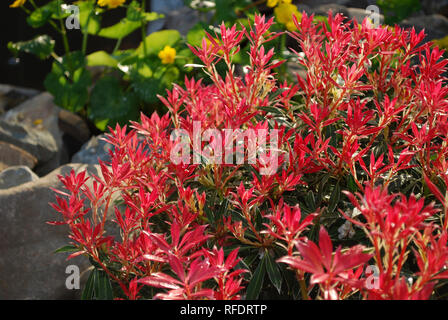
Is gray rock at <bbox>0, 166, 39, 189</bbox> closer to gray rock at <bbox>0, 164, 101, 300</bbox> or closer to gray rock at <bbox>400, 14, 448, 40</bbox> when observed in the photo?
gray rock at <bbox>0, 164, 101, 300</bbox>

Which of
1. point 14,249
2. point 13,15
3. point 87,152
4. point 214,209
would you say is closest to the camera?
point 214,209

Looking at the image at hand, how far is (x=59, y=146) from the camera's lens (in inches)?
139

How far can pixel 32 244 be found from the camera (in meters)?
1.82

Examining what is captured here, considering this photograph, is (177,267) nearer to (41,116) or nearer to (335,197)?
(335,197)

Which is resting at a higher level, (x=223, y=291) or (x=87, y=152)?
(x=223, y=291)

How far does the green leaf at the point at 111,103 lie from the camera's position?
10.5 ft

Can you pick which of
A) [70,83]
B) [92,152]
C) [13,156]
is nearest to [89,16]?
[70,83]

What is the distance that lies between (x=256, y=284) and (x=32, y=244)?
4.39 ft

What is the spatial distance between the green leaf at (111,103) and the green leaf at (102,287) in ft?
7.82

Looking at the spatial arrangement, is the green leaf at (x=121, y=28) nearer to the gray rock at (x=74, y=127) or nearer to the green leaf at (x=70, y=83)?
the green leaf at (x=70, y=83)

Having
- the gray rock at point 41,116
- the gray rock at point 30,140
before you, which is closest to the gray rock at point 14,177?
the gray rock at point 30,140
